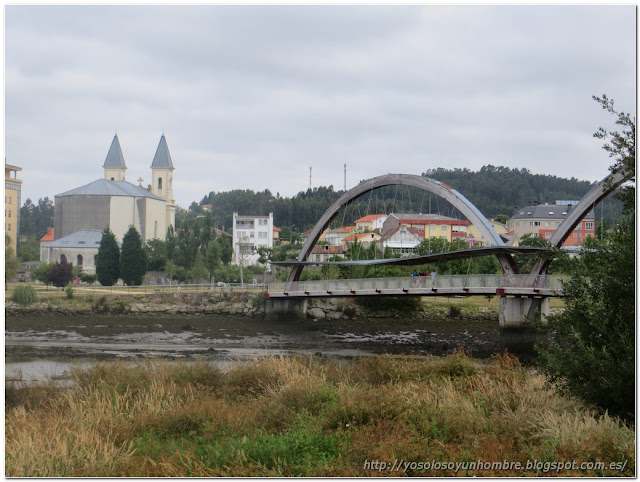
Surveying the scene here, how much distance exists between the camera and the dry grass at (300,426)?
9664 millimetres

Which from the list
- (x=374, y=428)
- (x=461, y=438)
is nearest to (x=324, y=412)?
(x=374, y=428)

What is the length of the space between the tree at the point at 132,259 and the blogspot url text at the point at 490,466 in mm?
51424

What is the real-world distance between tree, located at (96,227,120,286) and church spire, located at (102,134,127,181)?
45.8 m

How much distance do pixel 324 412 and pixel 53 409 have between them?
5059 mm

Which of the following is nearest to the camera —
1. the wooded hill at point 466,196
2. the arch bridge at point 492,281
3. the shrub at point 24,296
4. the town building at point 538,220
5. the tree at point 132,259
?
the arch bridge at point 492,281

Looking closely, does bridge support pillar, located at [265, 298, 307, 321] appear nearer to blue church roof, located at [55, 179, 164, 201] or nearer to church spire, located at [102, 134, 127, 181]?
blue church roof, located at [55, 179, 164, 201]

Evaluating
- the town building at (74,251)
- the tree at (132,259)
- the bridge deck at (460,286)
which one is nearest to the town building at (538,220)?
the bridge deck at (460,286)

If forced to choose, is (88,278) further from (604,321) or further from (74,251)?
(604,321)

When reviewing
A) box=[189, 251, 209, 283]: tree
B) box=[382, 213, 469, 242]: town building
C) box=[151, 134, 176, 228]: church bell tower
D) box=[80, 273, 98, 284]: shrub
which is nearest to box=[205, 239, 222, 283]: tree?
box=[189, 251, 209, 283]: tree

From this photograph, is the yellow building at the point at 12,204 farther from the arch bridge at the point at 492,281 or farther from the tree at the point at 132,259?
the arch bridge at the point at 492,281

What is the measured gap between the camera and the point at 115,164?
10412 centimetres

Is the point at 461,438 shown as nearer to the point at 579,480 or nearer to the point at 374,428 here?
the point at 374,428

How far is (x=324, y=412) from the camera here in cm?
1204

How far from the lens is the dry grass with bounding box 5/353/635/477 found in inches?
380
